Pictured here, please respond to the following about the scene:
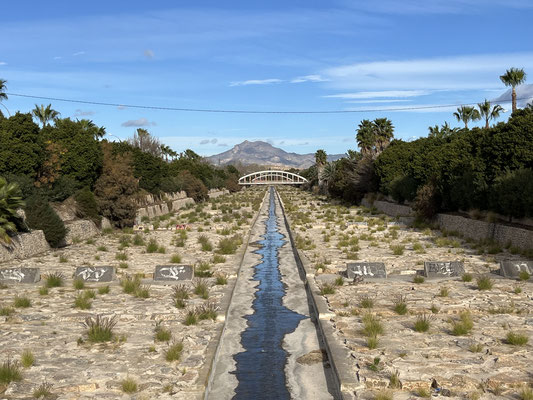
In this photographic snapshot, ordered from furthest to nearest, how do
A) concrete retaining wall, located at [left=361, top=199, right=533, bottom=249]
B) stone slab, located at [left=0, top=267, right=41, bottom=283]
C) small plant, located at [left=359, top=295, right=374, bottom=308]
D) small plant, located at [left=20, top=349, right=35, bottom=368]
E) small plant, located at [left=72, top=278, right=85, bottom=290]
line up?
concrete retaining wall, located at [left=361, top=199, right=533, bottom=249]
stone slab, located at [left=0, top=267, right=41, bottom=283]
small plant, located at [left=72, top=278, right=85, bottom=290]
small plant, located at [left=359, top=295, right=374, bottom=308]
small plant, located at [left=20, top=349, right=35, bottom=368]

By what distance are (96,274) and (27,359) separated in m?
10.1

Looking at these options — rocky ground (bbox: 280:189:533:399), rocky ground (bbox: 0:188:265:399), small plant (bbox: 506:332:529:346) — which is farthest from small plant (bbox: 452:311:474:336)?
rocky ground (bbox: 0:188:265:399)

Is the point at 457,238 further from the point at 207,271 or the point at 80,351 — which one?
the point at 80,351

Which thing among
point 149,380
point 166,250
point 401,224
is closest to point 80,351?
point 149,380

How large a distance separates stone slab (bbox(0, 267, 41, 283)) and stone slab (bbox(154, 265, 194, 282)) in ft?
12.8

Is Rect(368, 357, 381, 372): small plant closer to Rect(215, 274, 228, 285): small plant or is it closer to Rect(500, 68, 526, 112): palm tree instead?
Rect(215, 274, 228, 285): small plant

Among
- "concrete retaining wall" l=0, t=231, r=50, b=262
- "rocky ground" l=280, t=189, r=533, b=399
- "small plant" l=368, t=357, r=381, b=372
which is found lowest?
"rocky ground" l=280, t=189, r=533, b=399

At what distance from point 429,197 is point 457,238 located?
8.42 m

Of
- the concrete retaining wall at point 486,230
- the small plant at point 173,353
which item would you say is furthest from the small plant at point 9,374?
the concrete retaining wall at point 486,230

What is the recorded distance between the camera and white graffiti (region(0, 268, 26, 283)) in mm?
20391

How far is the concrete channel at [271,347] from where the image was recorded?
10578 millimetres

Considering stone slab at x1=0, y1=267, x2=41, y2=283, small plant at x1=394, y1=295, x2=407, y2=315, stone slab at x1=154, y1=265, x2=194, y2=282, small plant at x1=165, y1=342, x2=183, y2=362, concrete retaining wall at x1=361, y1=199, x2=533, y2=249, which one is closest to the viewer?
small plant at x1=165, y1=342, x2=183, y2=362

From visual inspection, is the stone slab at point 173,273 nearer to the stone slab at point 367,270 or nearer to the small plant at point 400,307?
the stone slab at point 367,270

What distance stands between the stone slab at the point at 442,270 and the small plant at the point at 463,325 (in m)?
6.58
